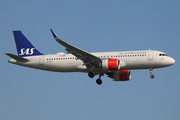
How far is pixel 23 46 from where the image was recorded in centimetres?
4878

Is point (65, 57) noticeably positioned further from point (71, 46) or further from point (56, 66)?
point (71, 46)

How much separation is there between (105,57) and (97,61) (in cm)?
177

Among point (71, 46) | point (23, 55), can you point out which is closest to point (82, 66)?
point (71, 46)

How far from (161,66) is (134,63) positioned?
376 cm

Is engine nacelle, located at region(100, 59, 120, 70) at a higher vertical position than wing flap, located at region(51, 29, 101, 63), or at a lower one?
lower

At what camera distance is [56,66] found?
148 ft

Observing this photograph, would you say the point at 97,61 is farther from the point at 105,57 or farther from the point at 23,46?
the point at 23,46

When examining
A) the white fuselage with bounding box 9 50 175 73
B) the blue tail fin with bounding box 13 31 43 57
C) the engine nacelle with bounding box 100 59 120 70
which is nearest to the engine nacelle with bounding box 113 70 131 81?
the white fuselage with bounding box 9 50 175 73

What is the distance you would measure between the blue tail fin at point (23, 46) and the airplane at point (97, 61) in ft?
0.54

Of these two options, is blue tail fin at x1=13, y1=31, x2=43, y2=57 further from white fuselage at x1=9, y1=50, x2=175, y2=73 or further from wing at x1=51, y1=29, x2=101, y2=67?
wing at x1=51, y1=29, x2=101, y2=67

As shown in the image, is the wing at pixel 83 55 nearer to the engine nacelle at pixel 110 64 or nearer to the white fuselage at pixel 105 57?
the white fuselage at pixel 105 57

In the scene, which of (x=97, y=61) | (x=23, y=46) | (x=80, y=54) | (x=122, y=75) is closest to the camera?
(x=80, y=54)

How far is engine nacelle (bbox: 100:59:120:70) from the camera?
41156 mm

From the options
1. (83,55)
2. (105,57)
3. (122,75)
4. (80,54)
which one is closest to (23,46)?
(80,54)
